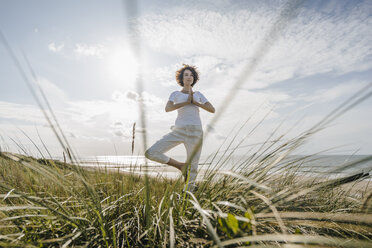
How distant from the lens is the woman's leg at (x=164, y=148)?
2867 millimetres

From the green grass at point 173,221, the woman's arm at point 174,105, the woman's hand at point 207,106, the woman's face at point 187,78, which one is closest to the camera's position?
the green grass at point 173,221

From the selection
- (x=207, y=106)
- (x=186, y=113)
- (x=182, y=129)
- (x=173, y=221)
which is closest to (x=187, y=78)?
(x=207, y=106)

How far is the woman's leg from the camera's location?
287cm

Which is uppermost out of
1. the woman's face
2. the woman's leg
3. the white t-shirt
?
the woman's face

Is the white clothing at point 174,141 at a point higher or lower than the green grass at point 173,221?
higher

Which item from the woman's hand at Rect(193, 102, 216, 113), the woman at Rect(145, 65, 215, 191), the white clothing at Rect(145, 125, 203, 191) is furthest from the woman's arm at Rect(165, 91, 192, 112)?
the white clothing at Rect(145, 125, 203, 191)

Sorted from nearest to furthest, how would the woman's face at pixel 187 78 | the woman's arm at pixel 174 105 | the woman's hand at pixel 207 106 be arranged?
the woman's arm at pixel 174 105 < the woman's hand at pixel 207 106 < the woman's face at pixel 187 78

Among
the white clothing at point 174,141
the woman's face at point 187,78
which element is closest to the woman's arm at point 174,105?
the white clothing at point 174,141

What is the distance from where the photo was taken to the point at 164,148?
2.93 metres

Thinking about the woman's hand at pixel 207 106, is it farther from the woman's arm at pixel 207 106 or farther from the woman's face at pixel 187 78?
the woman's face at pixel 187 78

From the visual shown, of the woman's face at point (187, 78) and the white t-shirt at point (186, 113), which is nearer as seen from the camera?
the white t-shirt at point (186, 113)

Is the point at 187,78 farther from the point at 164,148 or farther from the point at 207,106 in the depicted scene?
the point at 164,148

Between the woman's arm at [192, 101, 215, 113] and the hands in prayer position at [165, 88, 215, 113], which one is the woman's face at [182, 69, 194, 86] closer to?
the hands in prayer position at [165, 88, 215, 113]

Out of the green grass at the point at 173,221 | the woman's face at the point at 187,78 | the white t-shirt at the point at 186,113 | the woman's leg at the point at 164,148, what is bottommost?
the green grass at the point at 173,221
